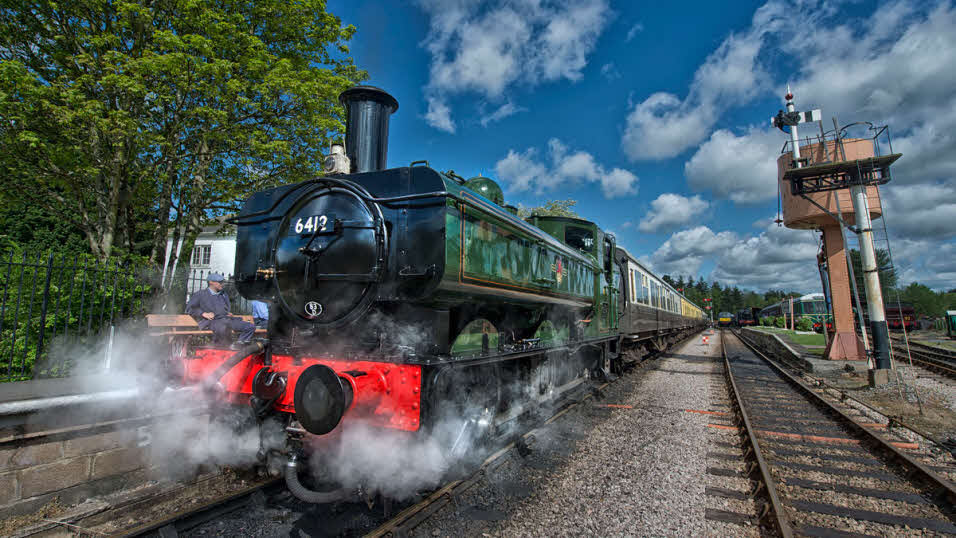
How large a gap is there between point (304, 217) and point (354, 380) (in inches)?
62.5

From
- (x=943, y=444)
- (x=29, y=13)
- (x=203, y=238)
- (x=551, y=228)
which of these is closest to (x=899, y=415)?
(x=943, y=444)

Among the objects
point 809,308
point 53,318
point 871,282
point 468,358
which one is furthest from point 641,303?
point 809,308

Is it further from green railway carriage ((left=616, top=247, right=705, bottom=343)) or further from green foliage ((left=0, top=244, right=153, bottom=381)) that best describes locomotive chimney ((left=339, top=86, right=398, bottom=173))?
green railway carriage ((left=616, top=247, right=705, bottom=343))

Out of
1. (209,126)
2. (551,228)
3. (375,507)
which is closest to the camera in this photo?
(375,507)

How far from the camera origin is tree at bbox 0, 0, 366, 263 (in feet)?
26.5

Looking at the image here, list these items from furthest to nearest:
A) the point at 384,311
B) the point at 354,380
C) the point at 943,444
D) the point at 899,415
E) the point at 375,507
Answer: the point at 899,415
the point at 943,444
the point at 384,311
the point at 375,507
the point at 354,380

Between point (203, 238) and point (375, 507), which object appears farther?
point (203, 238)

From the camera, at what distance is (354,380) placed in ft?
10.1

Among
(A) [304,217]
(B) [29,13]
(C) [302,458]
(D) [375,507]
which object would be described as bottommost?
(D) [375,507]

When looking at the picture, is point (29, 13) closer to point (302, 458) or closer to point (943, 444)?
point (302, 458)

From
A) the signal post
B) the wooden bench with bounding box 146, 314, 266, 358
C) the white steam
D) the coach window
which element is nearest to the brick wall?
the white steam

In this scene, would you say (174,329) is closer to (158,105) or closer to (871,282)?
(158,105)

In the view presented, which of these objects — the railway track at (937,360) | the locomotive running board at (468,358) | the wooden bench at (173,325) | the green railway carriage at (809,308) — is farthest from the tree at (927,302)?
the wooden bench at (173,325)

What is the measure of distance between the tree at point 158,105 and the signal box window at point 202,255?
18166mm
